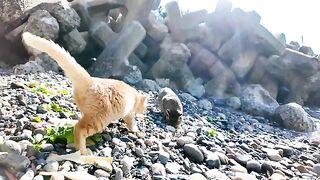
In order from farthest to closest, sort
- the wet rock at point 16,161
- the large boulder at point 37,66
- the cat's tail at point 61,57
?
1. the large boulder at point 37,66
2. the cat's tail at point 61,57
3. the wet rock at point 16,161

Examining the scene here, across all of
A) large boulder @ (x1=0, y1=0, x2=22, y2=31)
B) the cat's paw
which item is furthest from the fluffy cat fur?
large boulder @ (x1=0, y1=0, x2=22, y2=31)

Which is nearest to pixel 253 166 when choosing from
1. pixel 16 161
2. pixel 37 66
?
pixel 16 161

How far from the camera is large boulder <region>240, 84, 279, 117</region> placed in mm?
8289

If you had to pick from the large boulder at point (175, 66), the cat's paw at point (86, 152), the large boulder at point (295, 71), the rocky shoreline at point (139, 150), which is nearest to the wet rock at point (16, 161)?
the rocky shoreline at point (139, 150)

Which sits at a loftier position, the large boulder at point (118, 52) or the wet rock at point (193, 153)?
the wet rock at point (193, 153)

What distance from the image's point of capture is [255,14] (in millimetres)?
9773

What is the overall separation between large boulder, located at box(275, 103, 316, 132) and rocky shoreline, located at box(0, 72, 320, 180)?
167 centimetres

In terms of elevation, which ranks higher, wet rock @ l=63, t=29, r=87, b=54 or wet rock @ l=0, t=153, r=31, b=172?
wet rock @ l=0, t=153, r=31, b=172

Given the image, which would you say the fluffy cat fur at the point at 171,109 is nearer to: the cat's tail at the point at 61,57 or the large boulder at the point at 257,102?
the cat's tail at the point at 61,57

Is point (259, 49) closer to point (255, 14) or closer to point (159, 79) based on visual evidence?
point (255, 14)

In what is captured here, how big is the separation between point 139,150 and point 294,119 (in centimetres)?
538

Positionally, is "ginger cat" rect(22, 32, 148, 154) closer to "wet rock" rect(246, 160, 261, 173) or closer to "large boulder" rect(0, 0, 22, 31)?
"wet rock" rect(246, 160, 261, 173)

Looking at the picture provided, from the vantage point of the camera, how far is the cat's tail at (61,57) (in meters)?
2.81

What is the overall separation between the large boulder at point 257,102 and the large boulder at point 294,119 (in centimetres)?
34
